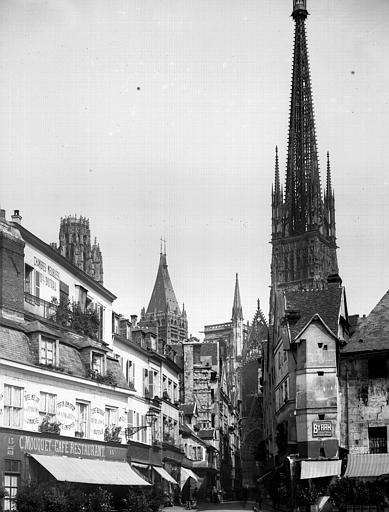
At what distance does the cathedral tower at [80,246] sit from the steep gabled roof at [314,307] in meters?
97.6

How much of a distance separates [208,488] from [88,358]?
44.6m

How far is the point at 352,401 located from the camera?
1716 inches

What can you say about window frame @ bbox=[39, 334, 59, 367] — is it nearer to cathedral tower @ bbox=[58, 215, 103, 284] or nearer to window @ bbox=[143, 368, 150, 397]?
window @ bbox=[143, 368, 150, 397]

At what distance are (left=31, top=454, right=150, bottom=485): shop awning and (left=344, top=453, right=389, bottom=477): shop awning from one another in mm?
9690

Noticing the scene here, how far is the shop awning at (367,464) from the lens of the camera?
134 feet

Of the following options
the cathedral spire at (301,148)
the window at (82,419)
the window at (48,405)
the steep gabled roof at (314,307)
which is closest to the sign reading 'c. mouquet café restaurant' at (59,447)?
the window at (82,419)

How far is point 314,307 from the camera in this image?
48.1 m

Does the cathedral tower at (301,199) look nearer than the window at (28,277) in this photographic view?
No

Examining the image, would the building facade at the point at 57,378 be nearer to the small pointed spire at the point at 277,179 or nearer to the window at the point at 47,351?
the window at the point at 47,351

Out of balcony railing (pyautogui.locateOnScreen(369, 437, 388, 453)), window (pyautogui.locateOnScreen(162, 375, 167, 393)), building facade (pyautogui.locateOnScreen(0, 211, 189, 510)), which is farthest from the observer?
window (pyautogui.locateOnScreen(162, 375, 167, 393))

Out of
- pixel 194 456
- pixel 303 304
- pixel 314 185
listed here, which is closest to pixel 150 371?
pixel 303 304

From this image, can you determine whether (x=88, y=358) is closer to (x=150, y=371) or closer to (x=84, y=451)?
(x=84, y=451)

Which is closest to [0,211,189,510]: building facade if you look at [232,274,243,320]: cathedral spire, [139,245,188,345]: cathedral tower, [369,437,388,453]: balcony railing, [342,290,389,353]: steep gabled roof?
[369,437,388,453]: balcony railing

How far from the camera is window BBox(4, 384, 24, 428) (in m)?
33.6
